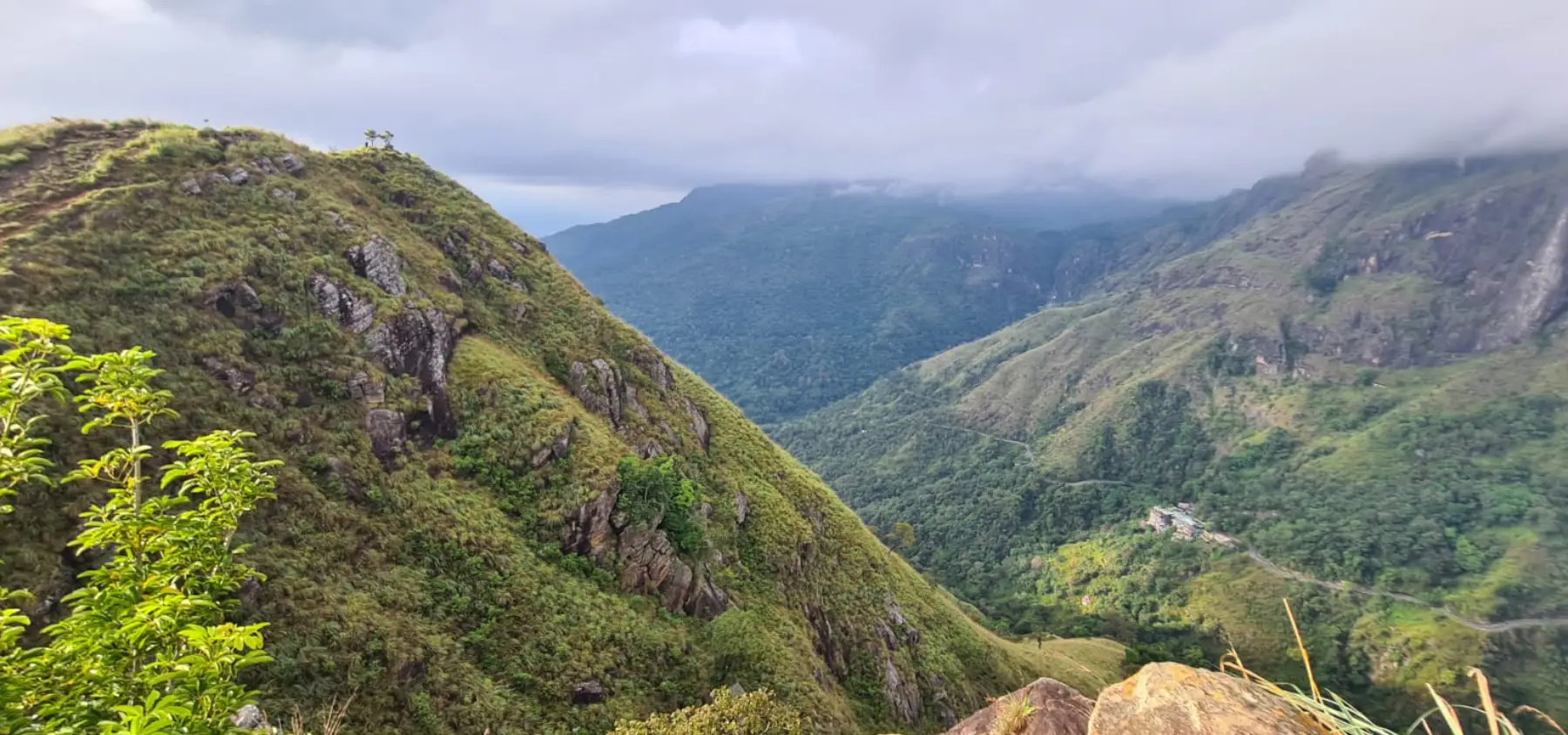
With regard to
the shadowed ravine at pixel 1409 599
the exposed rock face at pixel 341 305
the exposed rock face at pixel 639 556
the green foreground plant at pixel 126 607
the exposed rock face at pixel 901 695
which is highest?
the exposed rock face at pixel 341 305

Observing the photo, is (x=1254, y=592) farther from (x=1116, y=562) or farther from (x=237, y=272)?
(x=237, y=272)

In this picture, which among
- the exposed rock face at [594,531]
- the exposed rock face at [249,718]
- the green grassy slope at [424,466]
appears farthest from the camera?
the exposed rock face at [594,531]

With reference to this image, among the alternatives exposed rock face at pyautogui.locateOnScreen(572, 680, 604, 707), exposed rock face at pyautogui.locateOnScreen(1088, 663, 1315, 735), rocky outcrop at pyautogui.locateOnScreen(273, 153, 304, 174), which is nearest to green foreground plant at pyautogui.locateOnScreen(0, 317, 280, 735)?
exposed rock face at pyautogui.locateOnScreen(1088, 663, 1315, 735)

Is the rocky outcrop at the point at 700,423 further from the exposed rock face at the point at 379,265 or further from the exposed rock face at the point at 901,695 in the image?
the exposed rock face at the point at 379,265

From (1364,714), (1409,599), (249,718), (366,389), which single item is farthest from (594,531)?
(1409,599)

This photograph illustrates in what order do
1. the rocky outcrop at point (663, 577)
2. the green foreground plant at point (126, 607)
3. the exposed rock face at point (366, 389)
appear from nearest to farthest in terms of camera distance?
1. the green foreground plant at point (126, 607)
2. the exposed rock face at point (366, 389)
3. the rocky outcrop at point (663, 577)

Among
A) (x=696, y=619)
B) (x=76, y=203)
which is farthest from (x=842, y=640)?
(x=76, y=203)

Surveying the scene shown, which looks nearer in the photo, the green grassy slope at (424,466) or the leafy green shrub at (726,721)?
the leafy green shrub at (726,721)

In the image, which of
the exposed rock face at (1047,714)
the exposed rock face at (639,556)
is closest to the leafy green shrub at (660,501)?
the exposed rock face at (639,556)
